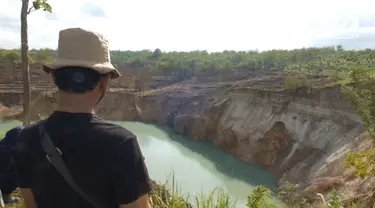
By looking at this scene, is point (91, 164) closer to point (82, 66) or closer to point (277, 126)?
point (82, 66)

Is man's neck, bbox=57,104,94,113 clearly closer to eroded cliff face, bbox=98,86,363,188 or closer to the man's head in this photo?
the man's head

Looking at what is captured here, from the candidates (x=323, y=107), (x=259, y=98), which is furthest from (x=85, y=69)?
(x=259, y=98)

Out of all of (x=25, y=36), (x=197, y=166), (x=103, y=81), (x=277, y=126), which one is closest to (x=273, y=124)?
(x=277, y=126)

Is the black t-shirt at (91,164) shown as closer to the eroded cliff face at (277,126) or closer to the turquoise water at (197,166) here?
the turquoise water at (197,166)

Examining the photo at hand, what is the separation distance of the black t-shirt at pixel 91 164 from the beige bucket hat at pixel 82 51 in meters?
0.20

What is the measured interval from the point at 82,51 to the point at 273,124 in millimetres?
22965

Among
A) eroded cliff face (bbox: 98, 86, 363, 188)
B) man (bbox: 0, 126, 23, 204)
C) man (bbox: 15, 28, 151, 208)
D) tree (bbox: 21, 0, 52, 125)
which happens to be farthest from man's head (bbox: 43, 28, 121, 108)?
eroded cliff face (bbox: 98, 86, 363, 188)

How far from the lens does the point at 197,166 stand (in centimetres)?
2419

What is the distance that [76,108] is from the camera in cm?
156

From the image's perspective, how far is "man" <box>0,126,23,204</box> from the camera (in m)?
4.14

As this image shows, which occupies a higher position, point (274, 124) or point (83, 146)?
point (83, 146)

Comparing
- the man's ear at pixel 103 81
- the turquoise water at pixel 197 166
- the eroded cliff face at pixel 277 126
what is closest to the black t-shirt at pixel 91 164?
the man's ear at pixel 103 81

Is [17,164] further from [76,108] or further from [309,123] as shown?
[309,123]

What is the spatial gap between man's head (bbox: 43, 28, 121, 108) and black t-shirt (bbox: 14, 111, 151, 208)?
0.10 metres
